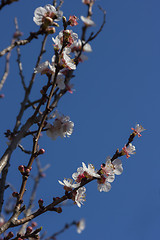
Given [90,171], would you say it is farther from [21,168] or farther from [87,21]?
[87,21]

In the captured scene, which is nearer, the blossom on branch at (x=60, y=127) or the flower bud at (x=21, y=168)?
the flower bud at (x=21, y=168)

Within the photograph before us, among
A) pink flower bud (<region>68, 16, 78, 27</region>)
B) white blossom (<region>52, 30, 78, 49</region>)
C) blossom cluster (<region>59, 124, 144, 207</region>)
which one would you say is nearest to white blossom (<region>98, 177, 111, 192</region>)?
blossom cluster (<region>59, 124, 144, 207</region>)

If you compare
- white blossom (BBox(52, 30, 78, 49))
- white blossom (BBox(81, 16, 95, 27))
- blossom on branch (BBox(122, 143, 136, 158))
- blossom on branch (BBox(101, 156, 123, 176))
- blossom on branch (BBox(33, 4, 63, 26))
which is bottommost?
blossom on branch (BBox(101, 156, 123, 176))

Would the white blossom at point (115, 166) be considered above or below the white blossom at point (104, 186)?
above

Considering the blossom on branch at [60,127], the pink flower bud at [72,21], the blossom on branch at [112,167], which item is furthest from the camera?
the blossom on branch at [60,127]

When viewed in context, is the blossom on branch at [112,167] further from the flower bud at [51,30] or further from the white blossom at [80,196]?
the flower bud at [51,30]

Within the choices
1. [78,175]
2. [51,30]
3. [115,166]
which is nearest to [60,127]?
[78,175]

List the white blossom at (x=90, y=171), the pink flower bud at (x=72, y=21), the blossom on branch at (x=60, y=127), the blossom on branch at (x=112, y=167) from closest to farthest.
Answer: the white blossom at (x=90, y=171) → the blossom on branch at (x=112, y=167) → the pink flower bud at (x=72, y=21) → the blossom on branch at (x=60, y=127)

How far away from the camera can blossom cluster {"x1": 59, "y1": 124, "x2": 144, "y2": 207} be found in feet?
5.89

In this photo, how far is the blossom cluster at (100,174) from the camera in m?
1.80

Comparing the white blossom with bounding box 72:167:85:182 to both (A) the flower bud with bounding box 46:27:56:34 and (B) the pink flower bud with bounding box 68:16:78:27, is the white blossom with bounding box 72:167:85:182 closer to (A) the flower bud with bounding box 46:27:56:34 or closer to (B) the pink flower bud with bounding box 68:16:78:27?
(A) the flower bud with bounding box 46:27:56:34

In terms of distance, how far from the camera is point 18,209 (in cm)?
168

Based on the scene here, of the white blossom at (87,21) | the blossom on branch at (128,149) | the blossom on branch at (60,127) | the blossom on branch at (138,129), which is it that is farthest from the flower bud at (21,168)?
the white blossom at (87,21)

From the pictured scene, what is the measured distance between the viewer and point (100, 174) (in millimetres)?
1873
